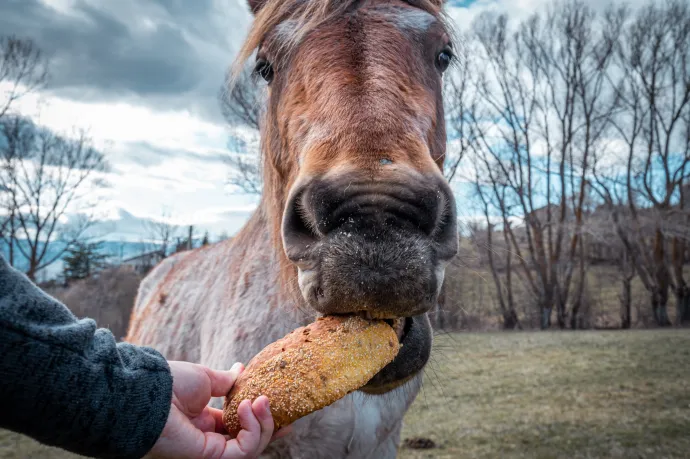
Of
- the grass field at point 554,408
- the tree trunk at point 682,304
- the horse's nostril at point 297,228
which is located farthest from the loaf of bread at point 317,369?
the tree trunk at point 682,304

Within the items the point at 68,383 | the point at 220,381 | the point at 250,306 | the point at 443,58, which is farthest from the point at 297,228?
the point at 443,58

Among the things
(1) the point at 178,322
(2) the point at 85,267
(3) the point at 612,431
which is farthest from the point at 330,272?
(2) the point at 85,267

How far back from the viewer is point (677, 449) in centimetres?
534

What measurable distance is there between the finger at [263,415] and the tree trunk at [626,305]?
24.9 meters

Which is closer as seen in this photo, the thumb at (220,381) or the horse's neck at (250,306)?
the thumb at (220,381)

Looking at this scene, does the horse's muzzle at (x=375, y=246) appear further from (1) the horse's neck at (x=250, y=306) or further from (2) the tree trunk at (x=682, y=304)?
(2) the tree trunk at (x=682, y=304)

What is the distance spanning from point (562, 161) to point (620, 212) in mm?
3996

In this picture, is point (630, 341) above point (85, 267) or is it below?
below

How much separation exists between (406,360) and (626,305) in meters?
24.9

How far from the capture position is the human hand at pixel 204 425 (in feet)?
4.52

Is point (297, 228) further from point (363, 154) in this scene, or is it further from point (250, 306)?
A: point (250, 306)

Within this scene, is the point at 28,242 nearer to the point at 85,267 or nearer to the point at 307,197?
the point at 85,267

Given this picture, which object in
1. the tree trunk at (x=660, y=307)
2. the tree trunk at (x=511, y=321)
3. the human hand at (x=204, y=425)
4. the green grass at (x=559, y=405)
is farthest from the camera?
the tree trunk at (x=511, y=321)

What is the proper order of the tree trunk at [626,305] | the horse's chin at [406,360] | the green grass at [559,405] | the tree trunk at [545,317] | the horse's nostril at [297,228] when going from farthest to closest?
the tree trunk at [545,317], the tree trunk at [626,305], the green grass at [559,405], the horse's chin at [406,360], the horse's nostril at [297,228]
